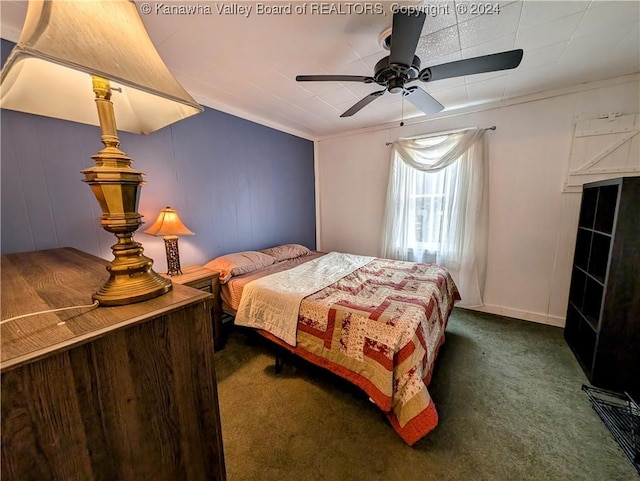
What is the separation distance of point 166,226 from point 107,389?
1.68 m

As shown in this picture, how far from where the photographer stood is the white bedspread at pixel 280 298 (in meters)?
1.87

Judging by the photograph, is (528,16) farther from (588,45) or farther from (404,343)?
(404,343)

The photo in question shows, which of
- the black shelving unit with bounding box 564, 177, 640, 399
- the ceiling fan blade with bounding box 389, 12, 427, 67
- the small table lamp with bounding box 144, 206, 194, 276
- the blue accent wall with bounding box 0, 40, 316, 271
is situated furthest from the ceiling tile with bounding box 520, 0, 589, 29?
the small table lamp with bounding box 144, 206, 194, 276

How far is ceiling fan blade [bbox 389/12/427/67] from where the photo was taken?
113cm

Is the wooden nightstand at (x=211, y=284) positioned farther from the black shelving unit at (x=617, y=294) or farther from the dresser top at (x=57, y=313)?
the black shelving unit at (x=617, y=294)

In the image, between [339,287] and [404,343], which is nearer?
[404,343]

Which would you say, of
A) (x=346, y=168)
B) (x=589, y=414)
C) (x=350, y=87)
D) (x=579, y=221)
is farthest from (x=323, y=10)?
(x=589, y=414)

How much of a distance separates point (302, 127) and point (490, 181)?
2.44 meters

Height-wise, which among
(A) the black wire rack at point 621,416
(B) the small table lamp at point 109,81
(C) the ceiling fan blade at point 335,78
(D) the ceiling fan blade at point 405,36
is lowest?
(A) the black wire rack at point 621,416

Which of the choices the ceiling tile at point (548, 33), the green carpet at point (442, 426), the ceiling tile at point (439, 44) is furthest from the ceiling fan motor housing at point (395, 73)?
the green carpet at point (442, 426)

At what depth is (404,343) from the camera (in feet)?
4.67

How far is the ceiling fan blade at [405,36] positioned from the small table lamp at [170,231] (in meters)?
1.91

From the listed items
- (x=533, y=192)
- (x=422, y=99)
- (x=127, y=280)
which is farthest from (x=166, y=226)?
(x=533, y=192)

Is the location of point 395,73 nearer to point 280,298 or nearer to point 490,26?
point 490,26
